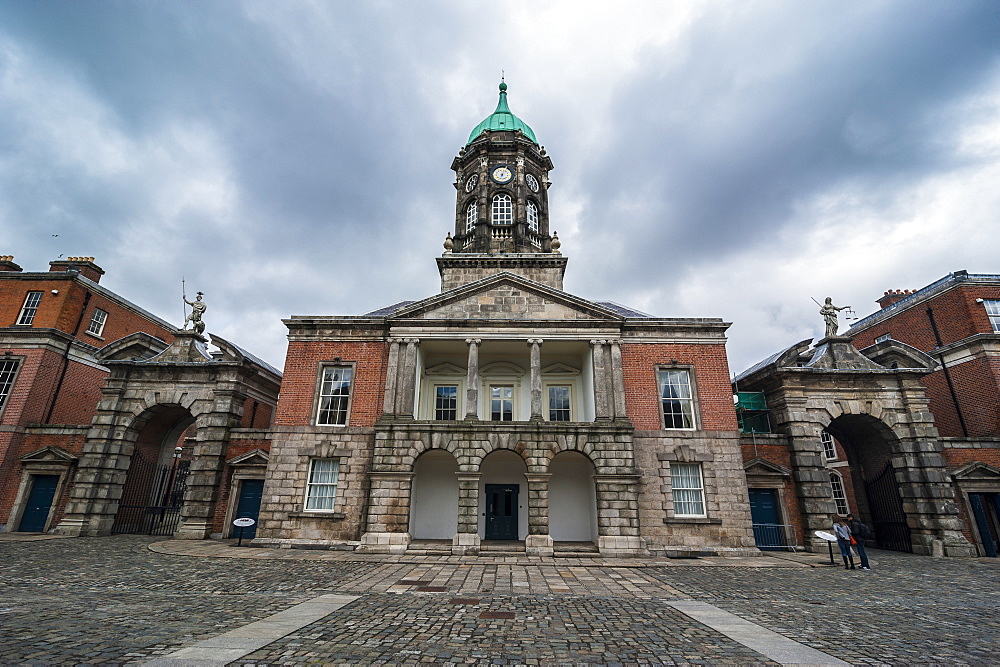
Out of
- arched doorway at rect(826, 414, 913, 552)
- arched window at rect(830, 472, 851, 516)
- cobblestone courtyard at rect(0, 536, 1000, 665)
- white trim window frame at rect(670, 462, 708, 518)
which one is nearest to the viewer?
cobblestone courtyard at rect(0, 536, 1000, 665)

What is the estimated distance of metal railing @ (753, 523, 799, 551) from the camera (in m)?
18.2

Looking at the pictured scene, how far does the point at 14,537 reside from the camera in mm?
18422

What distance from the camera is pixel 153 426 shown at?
22.5 meters

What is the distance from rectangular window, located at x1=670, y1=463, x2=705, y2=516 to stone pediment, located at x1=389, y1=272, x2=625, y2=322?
22.5ft

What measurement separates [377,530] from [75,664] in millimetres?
12216

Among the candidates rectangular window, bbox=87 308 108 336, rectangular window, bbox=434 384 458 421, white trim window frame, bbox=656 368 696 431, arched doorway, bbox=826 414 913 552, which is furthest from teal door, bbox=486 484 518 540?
rectangular window, bbox=87 308 108 336

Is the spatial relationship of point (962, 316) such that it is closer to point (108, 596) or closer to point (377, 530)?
point (377, 530)

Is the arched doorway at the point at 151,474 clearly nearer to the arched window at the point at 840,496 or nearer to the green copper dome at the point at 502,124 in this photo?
the green copper dome at the point at 502,124

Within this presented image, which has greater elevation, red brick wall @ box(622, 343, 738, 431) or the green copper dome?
the green copper dome

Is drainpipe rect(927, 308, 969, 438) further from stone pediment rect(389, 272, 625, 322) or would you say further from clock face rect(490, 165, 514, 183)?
clock face rect(490, 165, 514, 183)

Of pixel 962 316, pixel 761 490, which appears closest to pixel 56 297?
pixel 761 490

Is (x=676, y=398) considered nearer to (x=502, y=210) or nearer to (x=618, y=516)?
(x=618, y=516)

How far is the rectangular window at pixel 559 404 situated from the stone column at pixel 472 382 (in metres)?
4.29

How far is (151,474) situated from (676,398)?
25.2 metres
